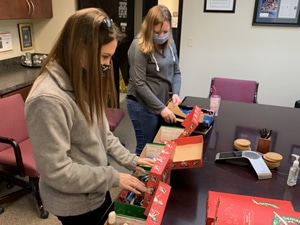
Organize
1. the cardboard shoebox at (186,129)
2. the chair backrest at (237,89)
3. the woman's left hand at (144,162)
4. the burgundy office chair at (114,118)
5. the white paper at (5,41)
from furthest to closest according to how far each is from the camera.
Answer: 1. the white paper at (5,41)
2. the chair backrest at (237,89)
3. the burgundy office chair at (114,118)
4. the cardboard shoebox at (186,129)
5. the woman's left hand at (144,162)

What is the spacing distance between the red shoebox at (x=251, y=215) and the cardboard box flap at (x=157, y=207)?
166mm

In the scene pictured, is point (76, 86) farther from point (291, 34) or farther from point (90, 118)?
point (291, 34)

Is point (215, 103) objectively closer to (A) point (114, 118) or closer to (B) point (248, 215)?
(A) point (114, 118)

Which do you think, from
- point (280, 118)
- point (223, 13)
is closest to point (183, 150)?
point (280, 118)

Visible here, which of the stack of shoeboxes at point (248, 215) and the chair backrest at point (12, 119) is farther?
the chair backrest at point (12, 119)

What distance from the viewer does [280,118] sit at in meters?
2.00

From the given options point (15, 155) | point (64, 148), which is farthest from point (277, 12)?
point (64, 148)

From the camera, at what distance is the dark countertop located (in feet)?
7.99

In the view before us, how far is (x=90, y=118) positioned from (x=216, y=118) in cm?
119

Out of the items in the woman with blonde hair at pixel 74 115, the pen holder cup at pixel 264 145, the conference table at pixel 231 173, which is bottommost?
the conference table at pixel 231 173

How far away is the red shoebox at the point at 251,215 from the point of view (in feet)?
2.62

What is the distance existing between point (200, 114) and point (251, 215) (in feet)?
3.06

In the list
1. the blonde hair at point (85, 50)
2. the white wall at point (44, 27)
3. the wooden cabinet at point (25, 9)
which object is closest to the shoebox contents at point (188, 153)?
the blonde hair at point (85, 50)

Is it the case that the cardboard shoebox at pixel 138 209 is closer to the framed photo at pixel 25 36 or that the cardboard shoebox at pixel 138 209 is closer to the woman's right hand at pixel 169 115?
the woman's right hand at pixel 169 115
